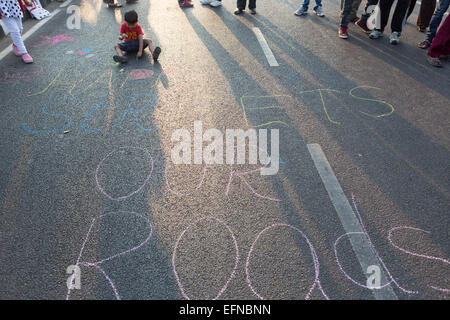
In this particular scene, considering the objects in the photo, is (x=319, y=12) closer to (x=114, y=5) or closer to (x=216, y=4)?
(x=216, y=4)

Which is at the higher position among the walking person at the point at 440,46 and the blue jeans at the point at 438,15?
the blue jeans at the point at 438,15

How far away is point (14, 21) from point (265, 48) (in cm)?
458

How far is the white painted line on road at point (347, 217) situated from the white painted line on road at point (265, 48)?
241 cm

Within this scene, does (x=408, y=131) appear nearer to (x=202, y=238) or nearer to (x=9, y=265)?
(x=202, y=238)

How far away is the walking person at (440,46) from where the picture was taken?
5005 millimetres

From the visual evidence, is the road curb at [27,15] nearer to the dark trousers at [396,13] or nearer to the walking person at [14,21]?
the walking person at [14,21]

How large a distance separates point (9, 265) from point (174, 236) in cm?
138

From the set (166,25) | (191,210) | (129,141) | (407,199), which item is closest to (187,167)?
(191,210)

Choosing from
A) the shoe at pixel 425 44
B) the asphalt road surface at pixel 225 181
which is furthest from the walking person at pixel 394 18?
the asphalt road surface at pixel 225 181

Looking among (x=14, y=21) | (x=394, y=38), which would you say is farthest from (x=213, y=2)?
(x=14, y=21)

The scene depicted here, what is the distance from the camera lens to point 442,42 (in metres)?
5.08

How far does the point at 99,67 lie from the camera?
514 cm

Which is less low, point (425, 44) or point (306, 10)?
point (306, 10)

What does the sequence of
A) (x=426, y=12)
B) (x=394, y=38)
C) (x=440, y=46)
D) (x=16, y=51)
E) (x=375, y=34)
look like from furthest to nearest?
(x=426, y=12), (x=375, y=34), (x=394, y=38), (x=16, y=51), (x=440, y=46)
